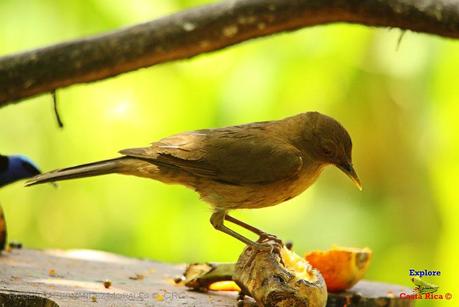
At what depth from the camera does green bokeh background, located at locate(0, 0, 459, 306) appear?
26.7 feet

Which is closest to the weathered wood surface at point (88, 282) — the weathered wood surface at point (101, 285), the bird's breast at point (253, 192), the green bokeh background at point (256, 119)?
the weathered wood surface at point (101, 285)

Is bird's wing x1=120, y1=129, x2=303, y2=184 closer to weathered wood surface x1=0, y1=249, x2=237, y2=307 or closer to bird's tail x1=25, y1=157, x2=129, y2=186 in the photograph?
bird's tail x1=25, y1=157, x2=129, y2=186

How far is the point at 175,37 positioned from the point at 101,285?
144 cm

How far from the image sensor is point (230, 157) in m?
5.15

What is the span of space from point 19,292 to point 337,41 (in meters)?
5.13

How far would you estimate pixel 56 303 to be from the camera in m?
4.00

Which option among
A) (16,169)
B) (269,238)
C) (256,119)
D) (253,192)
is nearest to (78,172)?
(253,192)

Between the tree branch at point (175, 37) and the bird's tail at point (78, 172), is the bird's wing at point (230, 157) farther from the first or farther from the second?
the tree branch at point (175, 37)

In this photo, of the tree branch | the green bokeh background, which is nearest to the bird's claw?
the tree branch

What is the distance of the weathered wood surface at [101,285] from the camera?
4.25m

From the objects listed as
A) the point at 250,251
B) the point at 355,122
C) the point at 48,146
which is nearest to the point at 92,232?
the point at 48,146

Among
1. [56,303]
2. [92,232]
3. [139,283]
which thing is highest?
[92,232]

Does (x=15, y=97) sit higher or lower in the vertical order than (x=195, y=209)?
lower

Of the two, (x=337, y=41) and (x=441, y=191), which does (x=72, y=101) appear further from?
(x=441, y=191)
